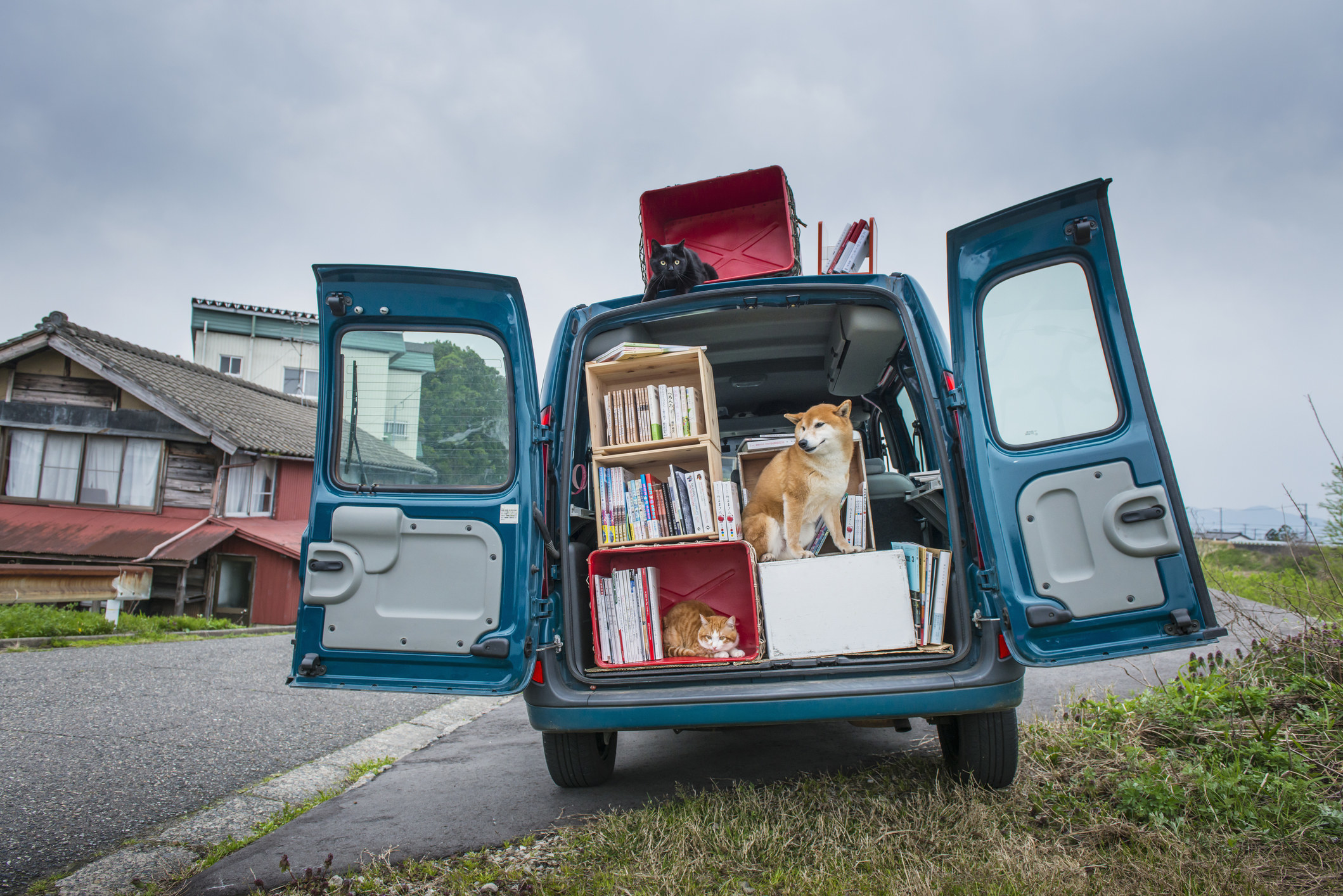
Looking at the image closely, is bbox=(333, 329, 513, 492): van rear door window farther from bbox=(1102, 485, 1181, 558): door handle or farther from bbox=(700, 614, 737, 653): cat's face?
bbox=(1102, 485, 1181, 558): door handle

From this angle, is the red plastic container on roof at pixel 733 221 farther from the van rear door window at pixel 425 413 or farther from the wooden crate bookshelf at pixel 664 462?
the van rear door window at pixel 425 413

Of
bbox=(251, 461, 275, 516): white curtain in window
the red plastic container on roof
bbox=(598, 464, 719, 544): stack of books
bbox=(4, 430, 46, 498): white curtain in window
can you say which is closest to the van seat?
bbox=(598, 464, 719, 544): stack of books

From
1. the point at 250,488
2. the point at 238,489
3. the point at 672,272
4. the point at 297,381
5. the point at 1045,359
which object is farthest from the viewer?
the point at 297,381

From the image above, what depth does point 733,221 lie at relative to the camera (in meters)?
4.48

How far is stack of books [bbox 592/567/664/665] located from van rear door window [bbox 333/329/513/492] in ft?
1.99

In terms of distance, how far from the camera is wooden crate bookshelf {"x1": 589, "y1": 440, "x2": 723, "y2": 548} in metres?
2.70

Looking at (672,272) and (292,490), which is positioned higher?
(292,490)

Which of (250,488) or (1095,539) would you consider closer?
(1095,539)

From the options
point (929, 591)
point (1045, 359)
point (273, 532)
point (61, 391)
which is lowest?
point (929, 591)

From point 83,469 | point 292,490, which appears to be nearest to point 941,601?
point 292,490

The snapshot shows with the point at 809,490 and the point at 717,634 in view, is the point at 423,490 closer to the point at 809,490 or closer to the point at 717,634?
the point at 717,634

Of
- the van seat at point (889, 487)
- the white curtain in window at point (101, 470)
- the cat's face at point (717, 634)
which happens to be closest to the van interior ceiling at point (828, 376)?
the van seat at point (889, 487)

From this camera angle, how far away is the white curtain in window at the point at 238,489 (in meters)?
12.4

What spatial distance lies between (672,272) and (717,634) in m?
1.43
